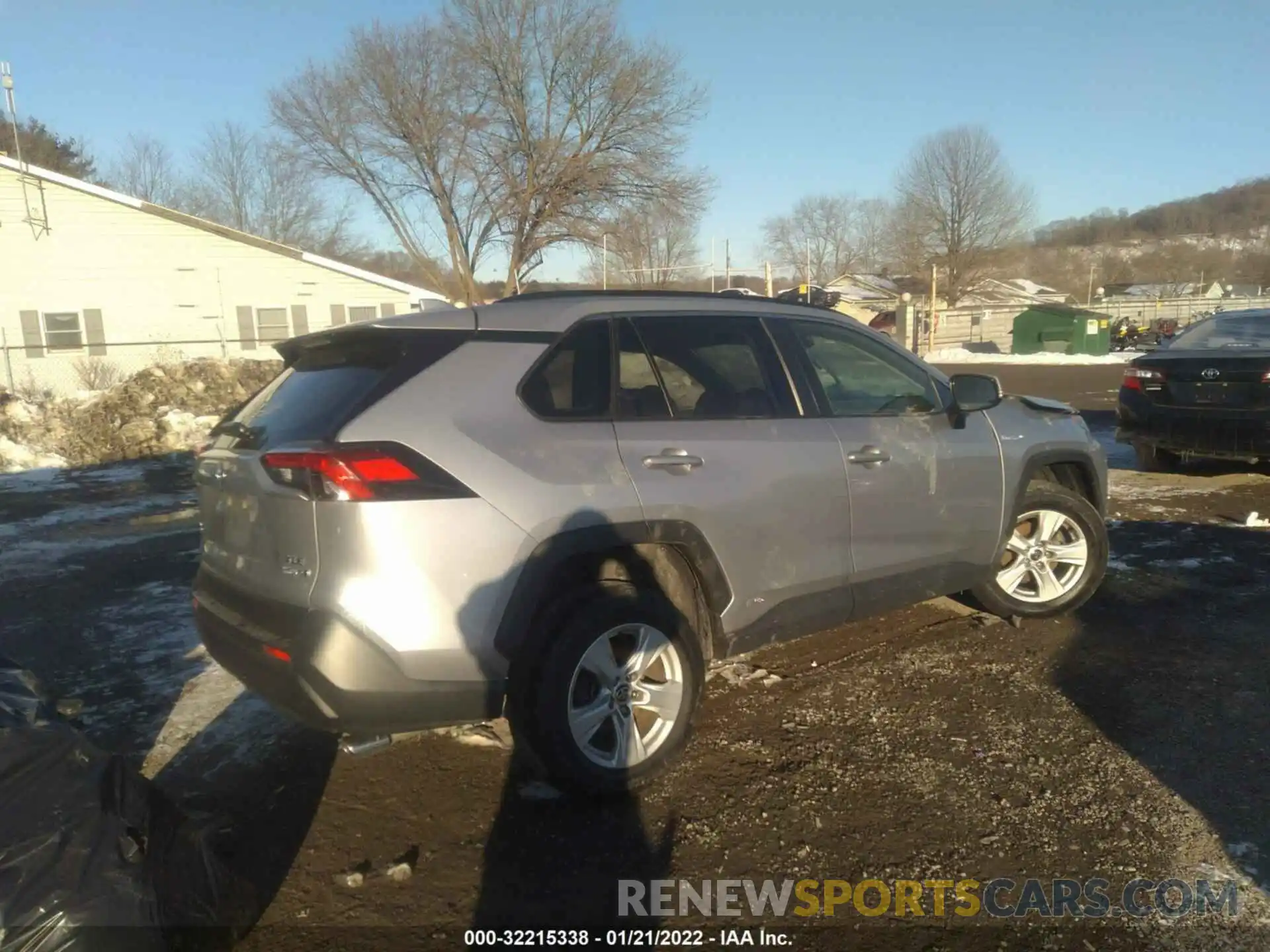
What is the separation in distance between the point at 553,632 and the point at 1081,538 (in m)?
3.25

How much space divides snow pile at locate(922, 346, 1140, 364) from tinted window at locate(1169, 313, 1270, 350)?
22.2m

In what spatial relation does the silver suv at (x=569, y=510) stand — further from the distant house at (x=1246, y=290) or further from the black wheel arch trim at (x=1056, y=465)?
the distant house at (x=1246, y=290)

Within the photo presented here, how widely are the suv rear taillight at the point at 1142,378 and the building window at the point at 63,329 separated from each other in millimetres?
21068

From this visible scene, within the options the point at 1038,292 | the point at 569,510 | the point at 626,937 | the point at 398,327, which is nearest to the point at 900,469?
the point at 569,510

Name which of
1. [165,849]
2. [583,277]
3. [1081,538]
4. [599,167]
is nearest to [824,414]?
[1081,538]

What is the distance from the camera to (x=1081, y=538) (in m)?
4.96

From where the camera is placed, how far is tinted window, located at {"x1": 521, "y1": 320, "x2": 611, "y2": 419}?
3203 mm

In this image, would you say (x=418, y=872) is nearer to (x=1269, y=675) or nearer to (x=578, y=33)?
(x=1269, y=675)

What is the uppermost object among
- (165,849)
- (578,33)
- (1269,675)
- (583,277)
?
(578,33)

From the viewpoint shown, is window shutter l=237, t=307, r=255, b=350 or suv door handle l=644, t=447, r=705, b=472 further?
window shutter l=237, t=307, r=255, b=350

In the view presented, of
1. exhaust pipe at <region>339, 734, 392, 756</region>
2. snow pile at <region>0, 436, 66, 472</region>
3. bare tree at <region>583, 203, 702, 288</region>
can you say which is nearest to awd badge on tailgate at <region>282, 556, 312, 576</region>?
exhaust pipe at <region>339, 734, 392, 756</region>

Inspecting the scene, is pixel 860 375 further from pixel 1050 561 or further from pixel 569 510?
pixel 569 510

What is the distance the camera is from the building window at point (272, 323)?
2292 centimetres

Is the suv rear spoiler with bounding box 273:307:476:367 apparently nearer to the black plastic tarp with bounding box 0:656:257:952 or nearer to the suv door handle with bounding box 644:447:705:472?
the suv door handle with bounding box 644:447:705:472
